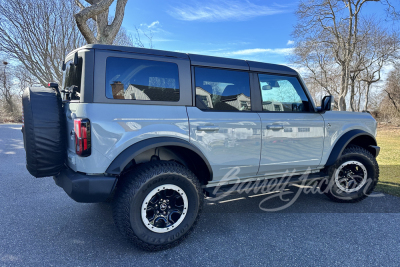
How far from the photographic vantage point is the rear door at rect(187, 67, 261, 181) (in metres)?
2.89

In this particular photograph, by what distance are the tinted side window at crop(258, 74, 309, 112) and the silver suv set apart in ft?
0.05

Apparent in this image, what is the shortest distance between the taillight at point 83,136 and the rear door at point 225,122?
42.0 inches

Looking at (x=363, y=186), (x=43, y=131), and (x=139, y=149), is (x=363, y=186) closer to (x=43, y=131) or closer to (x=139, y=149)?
(x=139, y=149)

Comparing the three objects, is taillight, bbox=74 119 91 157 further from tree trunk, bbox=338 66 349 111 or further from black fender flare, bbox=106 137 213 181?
tree trunk, bbox=338 66 349 111

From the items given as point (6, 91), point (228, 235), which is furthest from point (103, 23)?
point (6, 91)

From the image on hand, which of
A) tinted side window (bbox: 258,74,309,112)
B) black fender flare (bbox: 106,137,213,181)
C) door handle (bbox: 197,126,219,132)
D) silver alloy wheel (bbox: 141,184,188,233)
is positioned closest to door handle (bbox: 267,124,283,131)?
tinted side window (bbox: 258,74,309,112)


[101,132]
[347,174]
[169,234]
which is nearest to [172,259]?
[169,234]

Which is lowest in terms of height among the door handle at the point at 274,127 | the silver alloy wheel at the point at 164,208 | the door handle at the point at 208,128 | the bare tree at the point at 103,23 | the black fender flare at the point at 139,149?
the silver alloy wheel at the point at 164,208

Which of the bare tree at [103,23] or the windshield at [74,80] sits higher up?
the bare tree at [103,23]

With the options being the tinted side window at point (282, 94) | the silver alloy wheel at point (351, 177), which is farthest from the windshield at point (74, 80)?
the silver alloy wheel at point (351, 177)

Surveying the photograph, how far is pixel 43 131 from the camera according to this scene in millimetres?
2475

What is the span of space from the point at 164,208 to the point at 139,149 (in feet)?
2.36

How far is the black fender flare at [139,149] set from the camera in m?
2.44

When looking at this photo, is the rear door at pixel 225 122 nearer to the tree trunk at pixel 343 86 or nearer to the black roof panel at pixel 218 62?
the black roof panel at pixel 218 62
